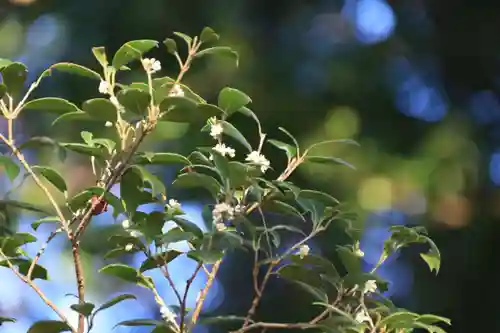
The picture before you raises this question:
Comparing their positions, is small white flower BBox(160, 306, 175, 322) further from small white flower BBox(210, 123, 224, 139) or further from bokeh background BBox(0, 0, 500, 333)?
bokeh background BBox(0, 0, 500, 333)

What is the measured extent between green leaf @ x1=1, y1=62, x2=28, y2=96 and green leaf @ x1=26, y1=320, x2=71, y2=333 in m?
0.22

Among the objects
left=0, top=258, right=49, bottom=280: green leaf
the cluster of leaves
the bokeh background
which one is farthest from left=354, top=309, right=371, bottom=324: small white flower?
the bokeh background

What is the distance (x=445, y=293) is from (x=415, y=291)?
0.21ft

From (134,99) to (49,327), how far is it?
23cm

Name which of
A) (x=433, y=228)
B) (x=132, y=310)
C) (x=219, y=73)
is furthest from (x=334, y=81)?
(x=132, y=310)

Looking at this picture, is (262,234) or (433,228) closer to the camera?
(262,234)

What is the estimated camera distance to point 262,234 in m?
0.65

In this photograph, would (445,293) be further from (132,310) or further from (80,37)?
(80,37)

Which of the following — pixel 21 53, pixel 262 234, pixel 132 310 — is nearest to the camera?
pixel 262 234

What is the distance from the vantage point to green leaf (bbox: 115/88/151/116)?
0.54 m

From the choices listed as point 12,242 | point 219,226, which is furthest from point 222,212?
point 12,242

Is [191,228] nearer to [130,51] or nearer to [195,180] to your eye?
[195,180]

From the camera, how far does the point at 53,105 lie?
2.01 feet

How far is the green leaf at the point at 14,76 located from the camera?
1.89 feet
